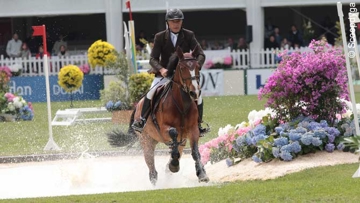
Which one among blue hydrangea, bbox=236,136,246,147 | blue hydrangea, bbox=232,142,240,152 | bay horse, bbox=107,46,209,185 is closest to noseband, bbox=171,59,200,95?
bay horse, bbox=107,46,209,185

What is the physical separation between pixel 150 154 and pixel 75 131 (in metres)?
9.50

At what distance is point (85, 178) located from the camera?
15258 millimetres

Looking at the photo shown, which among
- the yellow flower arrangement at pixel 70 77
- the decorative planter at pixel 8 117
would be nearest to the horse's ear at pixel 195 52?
the decorative planter at pixel 8 117

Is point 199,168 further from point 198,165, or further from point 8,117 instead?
point 8,117

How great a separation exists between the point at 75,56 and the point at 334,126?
2150cm

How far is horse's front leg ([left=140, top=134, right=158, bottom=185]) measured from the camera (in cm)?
1430

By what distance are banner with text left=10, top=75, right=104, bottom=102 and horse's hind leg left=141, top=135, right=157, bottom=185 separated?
63.1 feet

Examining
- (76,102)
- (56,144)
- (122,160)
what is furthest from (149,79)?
(76,102)

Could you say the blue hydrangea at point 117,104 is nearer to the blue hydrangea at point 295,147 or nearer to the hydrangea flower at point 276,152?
the hydrangea flower at point 276,152

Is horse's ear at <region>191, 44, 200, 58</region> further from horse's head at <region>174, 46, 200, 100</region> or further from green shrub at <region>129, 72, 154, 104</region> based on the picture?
green shrub at <region>129, 72, 154, 104</region>

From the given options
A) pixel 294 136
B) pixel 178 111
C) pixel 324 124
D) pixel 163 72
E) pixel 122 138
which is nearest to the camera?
pixel 178 111

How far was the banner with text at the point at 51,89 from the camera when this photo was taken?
33.8 meters

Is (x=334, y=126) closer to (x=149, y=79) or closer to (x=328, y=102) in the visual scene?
(x=328, y=102)

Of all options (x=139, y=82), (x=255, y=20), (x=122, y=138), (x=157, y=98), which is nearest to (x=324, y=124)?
(x=157, y=98)
